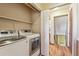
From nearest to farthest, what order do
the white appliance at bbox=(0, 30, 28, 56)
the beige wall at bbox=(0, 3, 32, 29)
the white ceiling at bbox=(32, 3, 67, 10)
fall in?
the white appliance at bbox=(0, 30, 28, 56), the beige wall at bbox=(0, 3, 32, 29), the white ceiling at bbox=(32, 3, 67, 10)

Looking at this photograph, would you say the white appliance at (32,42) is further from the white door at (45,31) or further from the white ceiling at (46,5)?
the white ceiling at (46,5)

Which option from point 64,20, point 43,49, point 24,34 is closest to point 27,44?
point 24,34

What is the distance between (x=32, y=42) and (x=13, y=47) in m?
0.33

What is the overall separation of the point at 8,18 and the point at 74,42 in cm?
89

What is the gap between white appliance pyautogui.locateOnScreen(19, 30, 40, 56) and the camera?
1.40 metres

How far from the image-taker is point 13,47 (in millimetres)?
1218

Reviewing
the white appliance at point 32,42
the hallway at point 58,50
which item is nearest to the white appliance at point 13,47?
the white appliance at point 32,42

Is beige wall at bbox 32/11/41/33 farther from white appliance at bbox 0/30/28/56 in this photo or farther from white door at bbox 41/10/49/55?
white appliance at bbox 0/30/28/56

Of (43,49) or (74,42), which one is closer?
→ (74,42)

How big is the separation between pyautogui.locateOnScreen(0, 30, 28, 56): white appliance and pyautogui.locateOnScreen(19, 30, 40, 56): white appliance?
66 mm

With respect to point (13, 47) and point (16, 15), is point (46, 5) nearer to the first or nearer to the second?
point (16, 15)

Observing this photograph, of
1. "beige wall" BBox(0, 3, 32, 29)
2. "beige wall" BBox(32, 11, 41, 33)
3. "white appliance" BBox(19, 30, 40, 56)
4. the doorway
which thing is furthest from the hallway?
"beige wall" BBox(0, 3, 32, 29)

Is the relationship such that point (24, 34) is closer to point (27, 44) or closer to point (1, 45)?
point (27, 44)

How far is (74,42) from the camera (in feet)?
4.56
